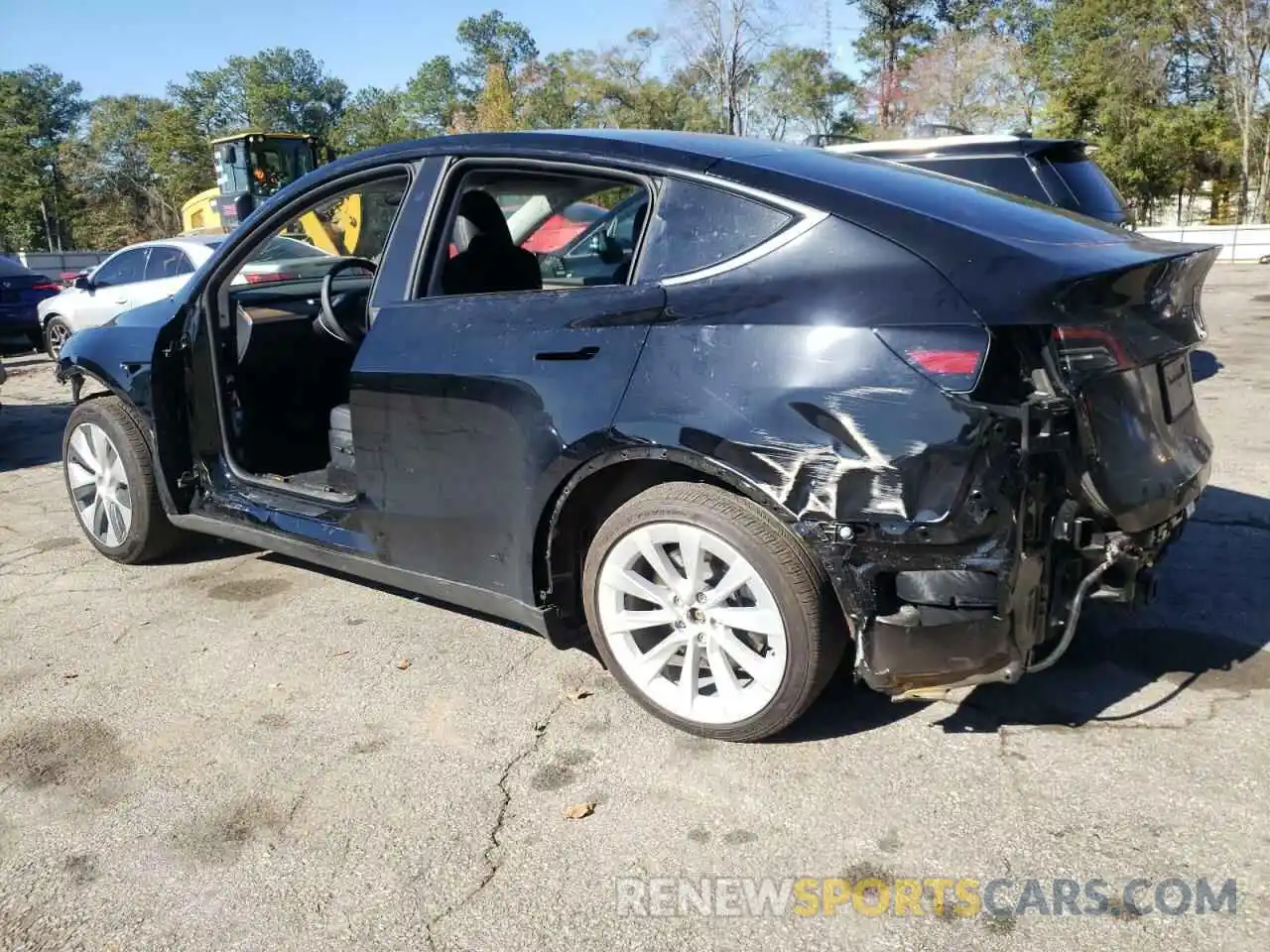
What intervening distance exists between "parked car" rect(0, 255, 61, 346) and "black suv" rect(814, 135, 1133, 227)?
39.2ft

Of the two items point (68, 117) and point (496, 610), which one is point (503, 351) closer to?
point (496, 610)

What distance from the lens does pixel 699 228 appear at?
2828 millimetres

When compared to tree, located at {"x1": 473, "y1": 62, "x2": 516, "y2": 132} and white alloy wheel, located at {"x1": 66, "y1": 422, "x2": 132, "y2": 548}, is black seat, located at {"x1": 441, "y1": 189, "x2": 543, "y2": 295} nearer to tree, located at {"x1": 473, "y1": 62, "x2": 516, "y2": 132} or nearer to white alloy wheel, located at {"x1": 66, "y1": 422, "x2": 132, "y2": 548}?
white alloy wheel, located at {"x1": 66, "y1": 422, "x2": 132, "y2": 548}

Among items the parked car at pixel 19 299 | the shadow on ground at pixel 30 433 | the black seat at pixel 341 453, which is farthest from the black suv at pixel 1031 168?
the parked car at pixel 19 299

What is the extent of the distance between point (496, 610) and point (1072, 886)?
1.83 meters

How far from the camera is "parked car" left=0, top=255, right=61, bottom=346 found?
13.6 m

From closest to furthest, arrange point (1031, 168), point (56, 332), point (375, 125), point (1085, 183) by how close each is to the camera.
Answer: point (1031, 168)
point (1085, 183)
point (56, 332)
point (375, 125)

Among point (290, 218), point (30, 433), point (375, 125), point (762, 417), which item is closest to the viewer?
point (762, 417)

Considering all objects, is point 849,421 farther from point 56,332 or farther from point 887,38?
point 887,38

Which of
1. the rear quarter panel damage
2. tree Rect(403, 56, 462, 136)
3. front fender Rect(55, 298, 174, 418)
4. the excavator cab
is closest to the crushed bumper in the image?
the rear quarter panel damage

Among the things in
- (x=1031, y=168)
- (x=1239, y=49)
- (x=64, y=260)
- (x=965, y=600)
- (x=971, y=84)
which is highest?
(x=971, y=84)

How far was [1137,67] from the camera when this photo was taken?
33.7m

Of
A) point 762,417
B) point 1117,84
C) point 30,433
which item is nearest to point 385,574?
point 762,417

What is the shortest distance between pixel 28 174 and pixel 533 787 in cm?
6506
